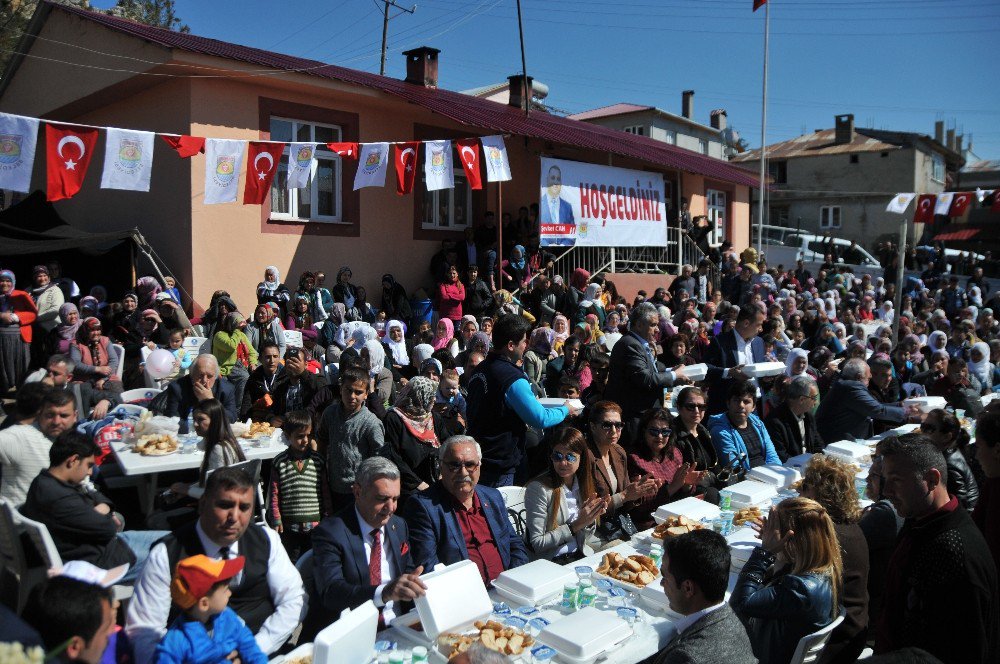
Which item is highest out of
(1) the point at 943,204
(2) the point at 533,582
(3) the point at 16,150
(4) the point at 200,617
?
(1) the point at 943,204

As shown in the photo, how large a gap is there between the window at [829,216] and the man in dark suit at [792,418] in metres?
34.9

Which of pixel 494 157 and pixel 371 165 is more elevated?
pixel 494 157

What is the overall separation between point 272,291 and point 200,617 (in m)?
7.97

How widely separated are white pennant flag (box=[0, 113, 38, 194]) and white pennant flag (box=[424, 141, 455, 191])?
4.74 m


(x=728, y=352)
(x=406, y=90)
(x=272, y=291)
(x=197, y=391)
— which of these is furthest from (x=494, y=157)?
(x=197, y=391)

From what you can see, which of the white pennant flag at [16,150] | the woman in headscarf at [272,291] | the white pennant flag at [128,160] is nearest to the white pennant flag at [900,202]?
the woman in headscarf at [272,291]

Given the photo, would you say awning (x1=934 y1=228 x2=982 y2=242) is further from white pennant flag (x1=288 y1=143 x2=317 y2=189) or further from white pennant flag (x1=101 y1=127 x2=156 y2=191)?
white pennant flag (x1=101 y1=127 x2=156 y2=191)

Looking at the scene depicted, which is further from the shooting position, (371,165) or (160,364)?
(371,165)

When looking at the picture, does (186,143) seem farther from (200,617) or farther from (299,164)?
(200,617)

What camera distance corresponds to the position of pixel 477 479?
155 inches

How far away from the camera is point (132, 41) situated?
9898 mm

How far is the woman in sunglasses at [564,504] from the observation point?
4.21 m

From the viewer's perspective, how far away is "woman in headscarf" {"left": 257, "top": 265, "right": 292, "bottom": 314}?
32.6 feet

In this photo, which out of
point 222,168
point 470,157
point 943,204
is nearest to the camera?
point 222,168
